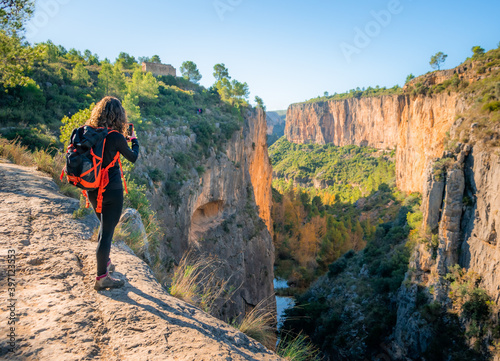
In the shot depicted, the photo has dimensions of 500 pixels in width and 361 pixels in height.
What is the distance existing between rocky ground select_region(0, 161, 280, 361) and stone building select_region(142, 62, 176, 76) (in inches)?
1432

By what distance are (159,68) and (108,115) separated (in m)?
38.2

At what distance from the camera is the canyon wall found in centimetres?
2939

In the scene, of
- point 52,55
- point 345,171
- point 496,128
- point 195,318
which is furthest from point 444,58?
point 195,318

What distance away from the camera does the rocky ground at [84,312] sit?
84.6 inches

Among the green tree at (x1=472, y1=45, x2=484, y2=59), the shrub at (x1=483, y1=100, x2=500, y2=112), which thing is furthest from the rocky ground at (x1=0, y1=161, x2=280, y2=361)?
the green tree at (x1=472, y1=45, x2=484, y2=59)

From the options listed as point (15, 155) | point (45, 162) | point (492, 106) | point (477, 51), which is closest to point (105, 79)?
point (15, 155)

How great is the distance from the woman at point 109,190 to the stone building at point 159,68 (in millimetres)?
37122

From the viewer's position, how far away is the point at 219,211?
869 inches

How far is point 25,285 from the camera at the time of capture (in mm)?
2672

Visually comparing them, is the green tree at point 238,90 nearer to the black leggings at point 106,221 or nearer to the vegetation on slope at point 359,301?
the vegetation on slope at point 359,301

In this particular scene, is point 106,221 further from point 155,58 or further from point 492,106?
point 155,58

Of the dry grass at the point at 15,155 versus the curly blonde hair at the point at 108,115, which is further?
the dry grass at the point at 15,155

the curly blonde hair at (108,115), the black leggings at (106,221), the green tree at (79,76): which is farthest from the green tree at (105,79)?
the black leggings at (106,221)

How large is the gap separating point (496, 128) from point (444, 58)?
114 feet
